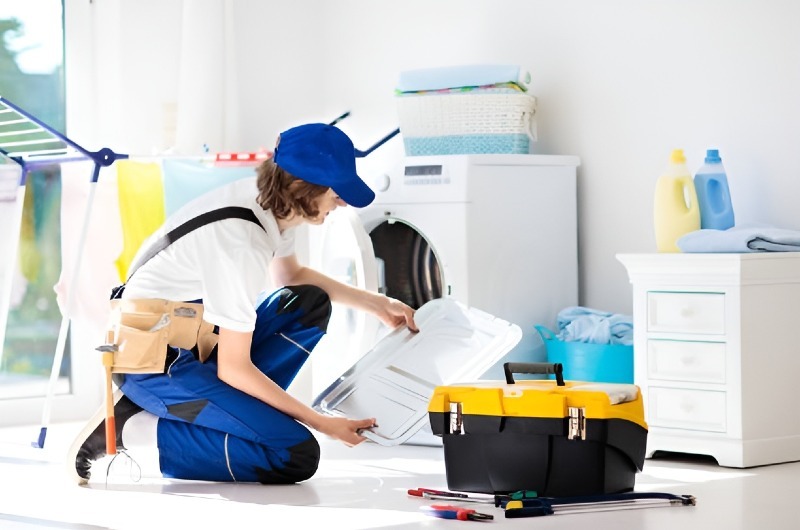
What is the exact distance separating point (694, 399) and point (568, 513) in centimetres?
96

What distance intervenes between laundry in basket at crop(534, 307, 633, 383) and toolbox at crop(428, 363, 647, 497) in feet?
2.99

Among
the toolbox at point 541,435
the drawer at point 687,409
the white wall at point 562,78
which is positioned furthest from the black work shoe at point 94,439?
the drawer at point 687,409

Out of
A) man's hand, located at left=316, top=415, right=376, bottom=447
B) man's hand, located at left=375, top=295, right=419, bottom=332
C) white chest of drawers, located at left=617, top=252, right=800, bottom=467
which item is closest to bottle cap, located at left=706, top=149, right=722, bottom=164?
white chest of drawers, located at left=617, top=252, right=800, bottom=467

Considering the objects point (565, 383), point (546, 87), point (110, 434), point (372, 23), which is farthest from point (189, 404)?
point (372, 23)

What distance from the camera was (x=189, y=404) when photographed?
3148 millimetres

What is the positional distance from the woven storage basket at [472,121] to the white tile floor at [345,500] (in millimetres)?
1126

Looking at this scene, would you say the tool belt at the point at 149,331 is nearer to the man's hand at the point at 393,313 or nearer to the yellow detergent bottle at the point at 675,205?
the man's hand at the point at 393,313

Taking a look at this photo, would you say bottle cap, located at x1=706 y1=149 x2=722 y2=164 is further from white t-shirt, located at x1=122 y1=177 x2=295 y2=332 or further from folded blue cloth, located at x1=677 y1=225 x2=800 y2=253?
white t-shirt, located at x1=122 y1=177 x2=295 y2=332

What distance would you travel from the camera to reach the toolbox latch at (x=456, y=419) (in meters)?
2.94

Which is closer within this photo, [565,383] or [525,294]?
[565,383]

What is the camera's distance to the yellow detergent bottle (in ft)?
12.1

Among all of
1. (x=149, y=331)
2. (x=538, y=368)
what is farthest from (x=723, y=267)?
(x=149, y=331)

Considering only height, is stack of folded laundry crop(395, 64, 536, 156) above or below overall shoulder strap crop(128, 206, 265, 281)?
above

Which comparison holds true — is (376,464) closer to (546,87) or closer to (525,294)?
(525,294)
